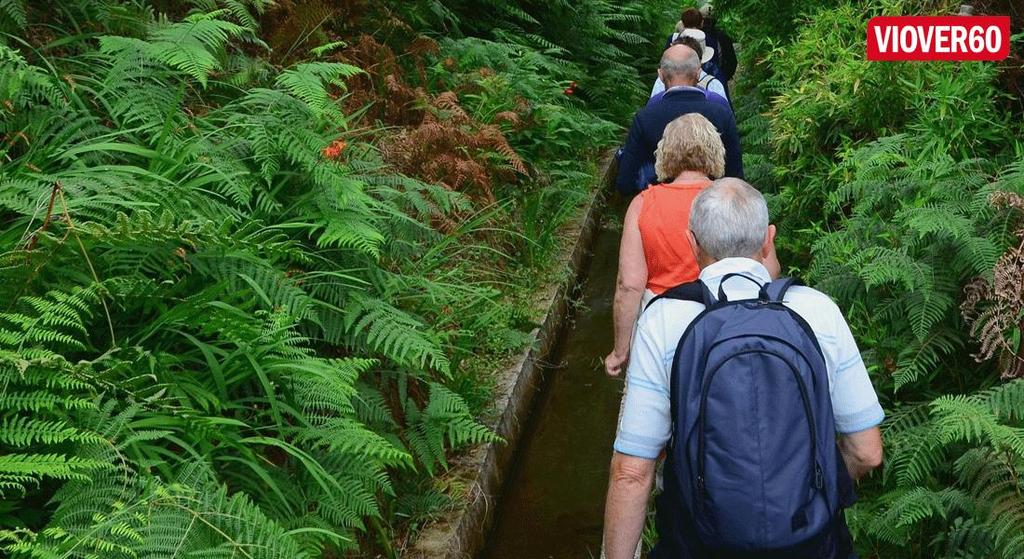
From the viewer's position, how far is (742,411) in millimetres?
2191

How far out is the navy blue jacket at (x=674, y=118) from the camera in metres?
4.97

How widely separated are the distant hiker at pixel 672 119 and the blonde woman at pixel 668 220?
91 cm

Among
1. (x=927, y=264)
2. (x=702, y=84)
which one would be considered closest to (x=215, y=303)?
(x=927, y=264)

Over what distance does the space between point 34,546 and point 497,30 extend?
8.67 m

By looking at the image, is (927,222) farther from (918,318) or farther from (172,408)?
(172,408)

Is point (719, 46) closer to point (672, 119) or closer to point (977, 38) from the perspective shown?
point (977, 38)

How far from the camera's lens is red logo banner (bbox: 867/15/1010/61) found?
582 centimetres

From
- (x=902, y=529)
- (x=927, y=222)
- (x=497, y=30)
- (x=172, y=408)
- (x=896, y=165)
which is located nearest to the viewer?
(x=172, y=408)

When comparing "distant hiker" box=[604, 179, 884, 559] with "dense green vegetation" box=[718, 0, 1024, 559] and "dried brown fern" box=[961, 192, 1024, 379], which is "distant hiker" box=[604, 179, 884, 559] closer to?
"dense green vegetation" box=[718, 0, 1024, 559]

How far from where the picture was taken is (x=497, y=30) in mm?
10297

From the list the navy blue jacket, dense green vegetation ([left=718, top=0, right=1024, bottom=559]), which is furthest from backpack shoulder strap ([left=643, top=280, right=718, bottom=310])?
the navy blue jacket

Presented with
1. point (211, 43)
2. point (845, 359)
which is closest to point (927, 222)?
point (845, 359)

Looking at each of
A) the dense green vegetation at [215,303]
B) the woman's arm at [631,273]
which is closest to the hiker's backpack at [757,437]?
the dense green vegetation at [215,303]

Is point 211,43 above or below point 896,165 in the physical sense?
above
